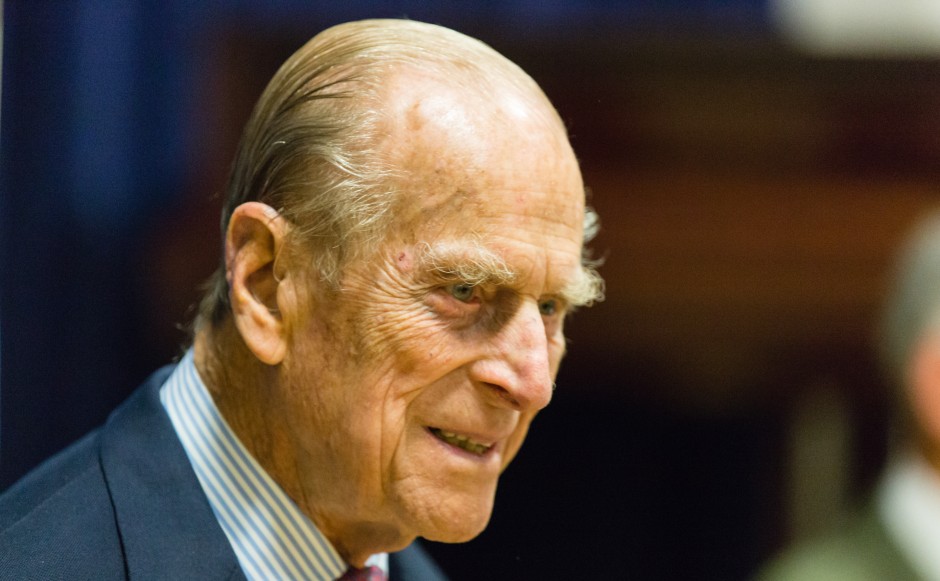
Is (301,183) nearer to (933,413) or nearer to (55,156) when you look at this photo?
(55,156)

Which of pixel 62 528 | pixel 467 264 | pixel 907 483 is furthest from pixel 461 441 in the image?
pixel 907 483

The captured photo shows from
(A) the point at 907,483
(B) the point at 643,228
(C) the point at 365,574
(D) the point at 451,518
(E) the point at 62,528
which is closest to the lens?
(E) the point at 62,528

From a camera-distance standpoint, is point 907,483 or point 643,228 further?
point 643,228

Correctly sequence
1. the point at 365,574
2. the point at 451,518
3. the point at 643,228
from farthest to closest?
the point at 643,228 → the point at 365,574 → the point at 451,518

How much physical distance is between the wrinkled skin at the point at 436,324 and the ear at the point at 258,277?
2cm

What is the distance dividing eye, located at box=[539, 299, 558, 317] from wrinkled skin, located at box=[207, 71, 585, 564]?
0.12 feet

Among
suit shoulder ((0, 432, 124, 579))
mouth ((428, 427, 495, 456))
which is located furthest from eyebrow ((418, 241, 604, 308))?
suit shoulder ((0, 432, 124, 579))

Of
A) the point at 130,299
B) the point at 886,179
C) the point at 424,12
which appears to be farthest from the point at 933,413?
the point at 130,299

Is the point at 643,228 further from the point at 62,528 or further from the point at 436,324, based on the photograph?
the point at 62,528

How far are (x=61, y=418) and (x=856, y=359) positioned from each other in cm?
209

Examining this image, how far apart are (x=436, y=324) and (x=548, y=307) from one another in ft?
0.60

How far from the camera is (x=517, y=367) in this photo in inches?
60.4

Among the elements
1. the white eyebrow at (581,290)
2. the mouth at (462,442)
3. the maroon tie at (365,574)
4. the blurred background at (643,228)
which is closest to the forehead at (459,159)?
the white eyebrow at (581,290)

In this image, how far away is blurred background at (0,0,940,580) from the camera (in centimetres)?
244
